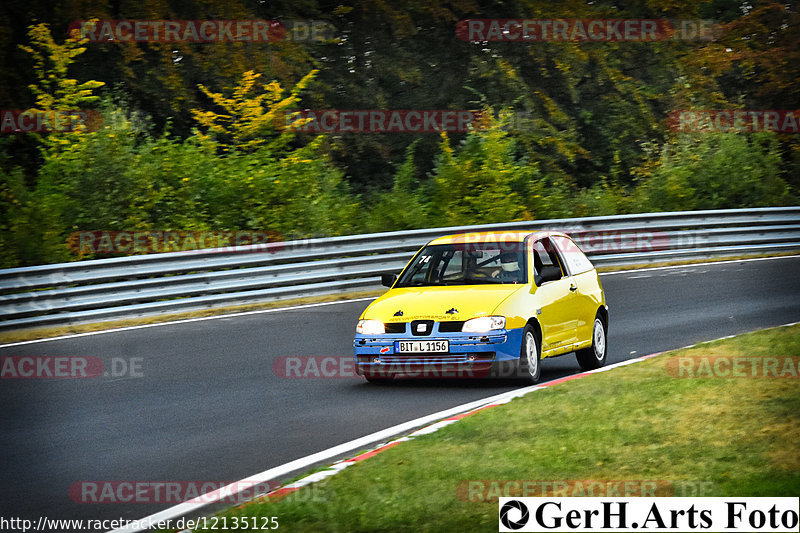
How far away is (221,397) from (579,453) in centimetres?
472

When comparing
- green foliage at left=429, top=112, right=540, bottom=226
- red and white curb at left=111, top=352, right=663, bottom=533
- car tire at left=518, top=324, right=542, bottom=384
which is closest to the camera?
red and white curb at left=111, top=352, right=663, bottom=533

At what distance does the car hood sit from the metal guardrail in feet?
21.5

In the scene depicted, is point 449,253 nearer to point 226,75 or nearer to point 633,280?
point 633,280

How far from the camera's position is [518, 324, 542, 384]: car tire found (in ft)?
38.5

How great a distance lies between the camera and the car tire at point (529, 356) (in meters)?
11.7

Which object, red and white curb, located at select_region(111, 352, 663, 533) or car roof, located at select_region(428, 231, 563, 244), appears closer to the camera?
red and white curb, located at select_region(111, 352, 663, 533)

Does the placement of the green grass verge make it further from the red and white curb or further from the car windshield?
the car windshield

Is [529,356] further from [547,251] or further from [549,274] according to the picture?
[547,251]

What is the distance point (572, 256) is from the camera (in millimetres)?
13594

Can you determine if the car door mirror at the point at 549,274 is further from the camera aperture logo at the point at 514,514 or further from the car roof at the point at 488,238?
the camera aperture logo at the point at 514,514

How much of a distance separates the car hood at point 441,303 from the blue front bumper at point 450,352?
0.18 m

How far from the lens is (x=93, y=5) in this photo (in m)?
26.9

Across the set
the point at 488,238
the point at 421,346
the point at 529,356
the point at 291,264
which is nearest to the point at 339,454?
the point at 421,346

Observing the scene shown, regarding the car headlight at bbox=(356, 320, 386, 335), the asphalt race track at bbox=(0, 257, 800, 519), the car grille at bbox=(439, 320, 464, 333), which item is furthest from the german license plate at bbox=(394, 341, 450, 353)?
the asphalt race track at bbox=(0, 257, 800, 519)
